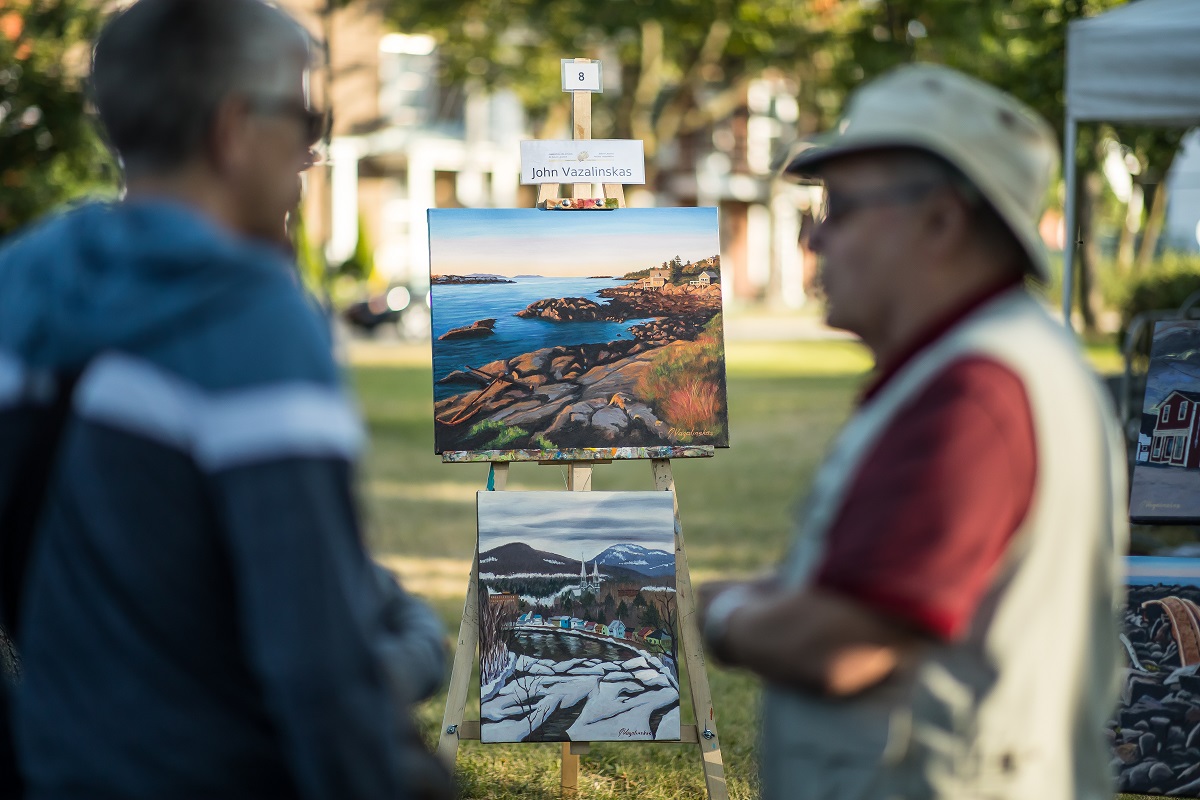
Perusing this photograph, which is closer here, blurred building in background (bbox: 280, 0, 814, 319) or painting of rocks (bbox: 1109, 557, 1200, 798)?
painting of rocks (bbox: 1109, 557, 1200, 798)

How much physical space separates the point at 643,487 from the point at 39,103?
15.1 feet

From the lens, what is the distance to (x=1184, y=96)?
4.67m

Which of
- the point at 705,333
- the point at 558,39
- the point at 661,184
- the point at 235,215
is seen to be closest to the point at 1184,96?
the point at 705,333

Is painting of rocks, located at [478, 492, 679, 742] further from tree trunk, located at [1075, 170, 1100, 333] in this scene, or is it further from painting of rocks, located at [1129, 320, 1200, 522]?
tree trunk, located at [1075, 170, 1100, 333]

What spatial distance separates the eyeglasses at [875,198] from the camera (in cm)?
139

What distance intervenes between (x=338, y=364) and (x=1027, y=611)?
72 cm

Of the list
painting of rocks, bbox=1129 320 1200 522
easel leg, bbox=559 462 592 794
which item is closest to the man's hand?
easel leg, bbox=559 462 592 794

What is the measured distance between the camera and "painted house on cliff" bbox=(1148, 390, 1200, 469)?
143 inches

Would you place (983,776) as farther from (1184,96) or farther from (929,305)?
(1184,96)

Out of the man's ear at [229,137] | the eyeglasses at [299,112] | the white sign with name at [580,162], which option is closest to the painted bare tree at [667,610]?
the white sign with name at [580,162]

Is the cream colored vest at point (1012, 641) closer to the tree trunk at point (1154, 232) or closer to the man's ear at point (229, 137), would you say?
the man's ear at point (229, 137)

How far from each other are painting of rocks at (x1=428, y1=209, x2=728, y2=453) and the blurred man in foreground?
2.14m

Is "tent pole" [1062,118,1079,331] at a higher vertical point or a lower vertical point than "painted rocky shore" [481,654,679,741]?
higher

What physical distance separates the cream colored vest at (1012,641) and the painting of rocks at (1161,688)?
6.80 ft
